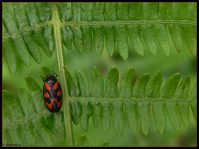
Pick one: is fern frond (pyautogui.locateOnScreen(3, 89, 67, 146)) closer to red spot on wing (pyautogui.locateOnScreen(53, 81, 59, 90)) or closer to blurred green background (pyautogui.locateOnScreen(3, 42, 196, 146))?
red spot on wing (pyautogui.locateOnScreen(53, 81, 59, 90))

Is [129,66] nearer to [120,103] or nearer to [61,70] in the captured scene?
[120,103]

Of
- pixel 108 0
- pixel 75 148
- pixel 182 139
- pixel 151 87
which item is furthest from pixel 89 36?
pixel 182 139

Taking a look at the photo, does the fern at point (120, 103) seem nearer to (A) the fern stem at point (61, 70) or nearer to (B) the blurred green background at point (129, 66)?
(A) the fern stem at point (61, 70)

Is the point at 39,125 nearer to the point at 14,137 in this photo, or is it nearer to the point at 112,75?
the point at 14,137

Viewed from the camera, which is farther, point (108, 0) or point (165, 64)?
point (165, 64)

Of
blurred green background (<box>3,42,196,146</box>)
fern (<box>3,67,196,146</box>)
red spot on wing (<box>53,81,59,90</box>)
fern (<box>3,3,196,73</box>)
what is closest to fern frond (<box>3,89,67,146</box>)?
fern (<box>3,67,196,146</box>)

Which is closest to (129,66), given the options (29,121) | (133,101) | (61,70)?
(133,101)

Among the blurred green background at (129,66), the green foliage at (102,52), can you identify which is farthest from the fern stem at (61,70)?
the blurred green background at (129,66)
